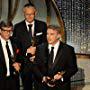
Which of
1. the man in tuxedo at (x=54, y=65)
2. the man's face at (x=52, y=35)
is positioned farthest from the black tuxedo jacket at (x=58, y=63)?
the man's face at (x=52, y=35)

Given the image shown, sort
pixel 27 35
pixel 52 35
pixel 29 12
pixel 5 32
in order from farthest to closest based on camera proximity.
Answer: pixel 27 35 → pixel 29 12 → pixel 5 32 → pixel 52 35

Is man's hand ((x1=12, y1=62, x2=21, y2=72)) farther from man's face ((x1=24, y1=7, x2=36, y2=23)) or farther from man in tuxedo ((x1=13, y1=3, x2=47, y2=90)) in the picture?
man's face ((x1=24, y1=7, x2=36, y2=23))

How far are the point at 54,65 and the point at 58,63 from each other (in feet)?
0.14

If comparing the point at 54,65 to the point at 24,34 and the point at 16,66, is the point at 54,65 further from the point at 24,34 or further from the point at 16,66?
the point at 24,34

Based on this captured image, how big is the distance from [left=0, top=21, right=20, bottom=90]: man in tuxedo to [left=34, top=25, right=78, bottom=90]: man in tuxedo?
334 mm

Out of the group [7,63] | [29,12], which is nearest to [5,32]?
[7,63]

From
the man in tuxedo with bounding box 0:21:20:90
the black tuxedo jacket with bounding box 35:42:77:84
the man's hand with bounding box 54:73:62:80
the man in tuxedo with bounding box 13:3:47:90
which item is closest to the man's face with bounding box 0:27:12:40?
the man in tuxedo with bounding box 0:21:20:90

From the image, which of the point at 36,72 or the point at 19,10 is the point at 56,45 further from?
the point at 19,10

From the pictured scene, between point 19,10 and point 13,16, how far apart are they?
14cm

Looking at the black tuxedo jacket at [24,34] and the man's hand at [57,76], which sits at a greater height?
the black tuxedo jacket at [24,34]

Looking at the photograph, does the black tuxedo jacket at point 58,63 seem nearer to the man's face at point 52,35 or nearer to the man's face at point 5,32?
the man's face at point 52,35

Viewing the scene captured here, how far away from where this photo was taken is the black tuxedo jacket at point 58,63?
319cm

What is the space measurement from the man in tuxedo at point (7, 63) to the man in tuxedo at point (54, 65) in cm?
33

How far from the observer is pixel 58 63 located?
3.19 metres
